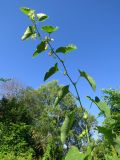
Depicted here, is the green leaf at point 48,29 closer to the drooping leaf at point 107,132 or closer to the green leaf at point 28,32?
the green leaf at point 28,32

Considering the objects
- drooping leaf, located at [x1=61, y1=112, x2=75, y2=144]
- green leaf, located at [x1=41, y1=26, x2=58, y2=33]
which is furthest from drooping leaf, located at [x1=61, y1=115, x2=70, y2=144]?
green leaf, located at [x1=41, y1=26, x2=58, y2=33]

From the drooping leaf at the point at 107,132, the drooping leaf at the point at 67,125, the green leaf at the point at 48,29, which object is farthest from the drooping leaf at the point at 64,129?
the green leaf at the point at 48,29

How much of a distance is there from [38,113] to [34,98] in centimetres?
166

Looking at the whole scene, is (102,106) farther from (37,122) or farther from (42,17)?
(37,122)

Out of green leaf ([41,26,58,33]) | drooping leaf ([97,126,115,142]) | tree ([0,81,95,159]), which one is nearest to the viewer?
drooping leaf ([97,126,115,142])

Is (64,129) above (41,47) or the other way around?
the other way around

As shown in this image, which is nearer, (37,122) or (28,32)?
(28,32)

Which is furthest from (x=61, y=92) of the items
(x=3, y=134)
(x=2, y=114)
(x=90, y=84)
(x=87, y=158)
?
(x=2, y=114)

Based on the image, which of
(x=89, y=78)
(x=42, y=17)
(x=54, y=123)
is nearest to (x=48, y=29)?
(x=42, y=17)

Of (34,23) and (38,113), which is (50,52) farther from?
(38,113)

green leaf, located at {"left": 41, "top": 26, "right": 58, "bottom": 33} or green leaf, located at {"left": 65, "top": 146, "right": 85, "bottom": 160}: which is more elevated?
green leaf, located at {"left": 41, "top": 26, "right": 58, "bottom": 33}

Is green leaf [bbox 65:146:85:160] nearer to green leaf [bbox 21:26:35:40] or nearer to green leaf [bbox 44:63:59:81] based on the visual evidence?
green leaf [bbox 44:63:59:81]

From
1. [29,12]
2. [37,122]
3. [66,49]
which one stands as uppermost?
[37,122]

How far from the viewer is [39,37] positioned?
3.40ft
